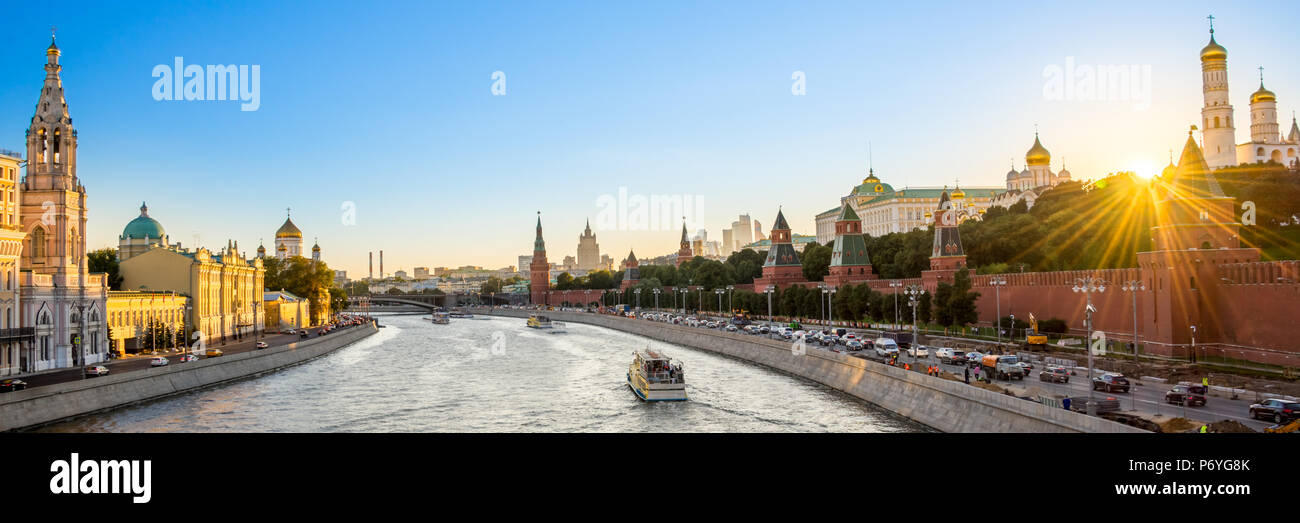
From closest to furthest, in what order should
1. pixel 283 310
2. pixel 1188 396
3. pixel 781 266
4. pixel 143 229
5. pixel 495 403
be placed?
pixel 1188 396 < pixel 495 403 < pixel 143 229 < pixel 283 310 < pixel 781 266

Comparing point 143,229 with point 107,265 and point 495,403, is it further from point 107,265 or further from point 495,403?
point 495,403

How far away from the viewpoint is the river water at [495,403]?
26969 millimetres

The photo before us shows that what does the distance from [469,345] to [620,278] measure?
83.3 m

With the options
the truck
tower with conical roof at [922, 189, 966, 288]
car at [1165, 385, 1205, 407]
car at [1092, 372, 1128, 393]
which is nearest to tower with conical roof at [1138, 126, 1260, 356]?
the truck

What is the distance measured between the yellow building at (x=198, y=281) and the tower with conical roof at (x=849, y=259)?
1805 inches

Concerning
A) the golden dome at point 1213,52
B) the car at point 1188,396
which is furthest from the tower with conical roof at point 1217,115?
the car at point 1188,396

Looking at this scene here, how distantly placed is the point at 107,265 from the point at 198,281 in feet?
40.5

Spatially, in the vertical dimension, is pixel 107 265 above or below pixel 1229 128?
below

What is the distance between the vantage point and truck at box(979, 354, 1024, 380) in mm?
29234

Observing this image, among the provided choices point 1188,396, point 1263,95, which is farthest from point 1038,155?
point 1188,396

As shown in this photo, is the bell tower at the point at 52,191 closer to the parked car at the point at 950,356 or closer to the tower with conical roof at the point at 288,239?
the parked car at the point at 950,356

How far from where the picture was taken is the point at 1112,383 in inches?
1003
